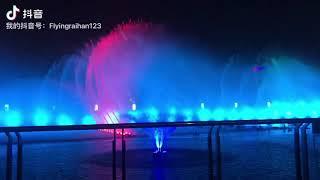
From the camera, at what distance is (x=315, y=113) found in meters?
56.5

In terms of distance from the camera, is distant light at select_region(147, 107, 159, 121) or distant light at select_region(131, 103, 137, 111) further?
distant light at select_region(147, 107, 159, 121)

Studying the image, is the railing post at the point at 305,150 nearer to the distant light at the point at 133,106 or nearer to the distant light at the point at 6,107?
the distant light at the point at 133,106

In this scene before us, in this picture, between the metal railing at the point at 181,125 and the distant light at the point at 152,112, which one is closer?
the metal railing at the point at 181,125

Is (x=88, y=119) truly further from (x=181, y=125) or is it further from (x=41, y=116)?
(x=181, y=125)

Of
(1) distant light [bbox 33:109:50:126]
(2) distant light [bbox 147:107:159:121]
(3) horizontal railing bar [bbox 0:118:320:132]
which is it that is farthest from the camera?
(2) distant light [bbox 147:107:159:121]

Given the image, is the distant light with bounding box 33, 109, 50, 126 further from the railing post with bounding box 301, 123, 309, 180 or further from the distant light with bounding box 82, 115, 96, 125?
the railing post with bounding box 301, 123, 309, 180

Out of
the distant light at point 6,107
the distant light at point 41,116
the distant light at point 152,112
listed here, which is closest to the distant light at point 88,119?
the distant light at point 41,116

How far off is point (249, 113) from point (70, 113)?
81.2ft

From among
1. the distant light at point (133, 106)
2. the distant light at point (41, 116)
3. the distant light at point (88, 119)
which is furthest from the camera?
the distant light at point (133, 106)

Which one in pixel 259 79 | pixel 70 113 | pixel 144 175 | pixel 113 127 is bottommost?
pixel 144 175

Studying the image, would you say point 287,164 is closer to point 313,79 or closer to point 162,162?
point 162,162

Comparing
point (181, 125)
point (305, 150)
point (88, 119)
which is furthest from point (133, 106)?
point (181, 125)

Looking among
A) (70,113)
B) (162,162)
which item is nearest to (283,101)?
(70,113)

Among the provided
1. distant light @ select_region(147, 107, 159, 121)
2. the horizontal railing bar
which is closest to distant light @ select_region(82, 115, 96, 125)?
distant light @ select_region(147, 107, 159, 121)
